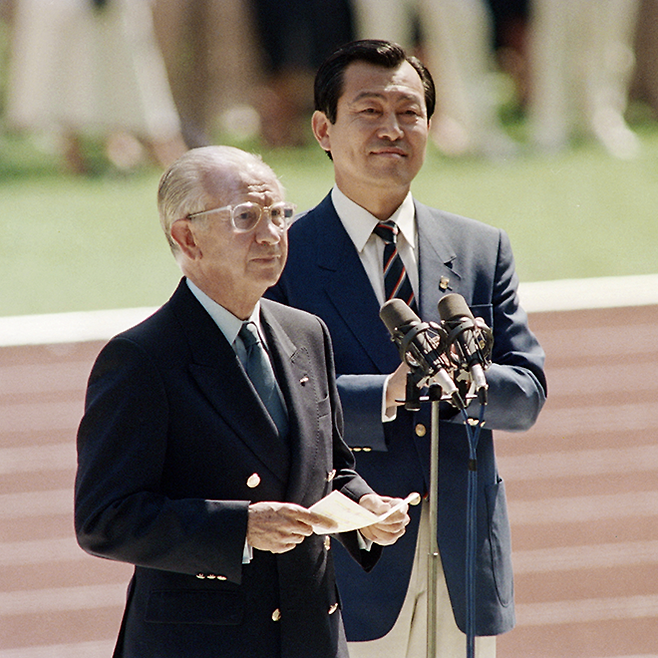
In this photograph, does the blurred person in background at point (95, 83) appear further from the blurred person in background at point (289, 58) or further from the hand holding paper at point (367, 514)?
the hand holding paper at point (367, 514)

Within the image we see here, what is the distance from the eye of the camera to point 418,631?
2.52m

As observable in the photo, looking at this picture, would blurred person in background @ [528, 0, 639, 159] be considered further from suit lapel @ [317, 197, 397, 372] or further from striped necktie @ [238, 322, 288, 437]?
striped necktie @ [238, 322, 288, 437]

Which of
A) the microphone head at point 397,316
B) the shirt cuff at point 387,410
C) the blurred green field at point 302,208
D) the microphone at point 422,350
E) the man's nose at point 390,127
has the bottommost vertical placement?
the shirt cuff at point 387,410

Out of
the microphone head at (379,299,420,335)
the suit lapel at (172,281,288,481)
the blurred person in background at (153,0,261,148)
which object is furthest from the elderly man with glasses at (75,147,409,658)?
the blurred person in background at (153,0,261,148)

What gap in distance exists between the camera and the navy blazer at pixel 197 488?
184cm

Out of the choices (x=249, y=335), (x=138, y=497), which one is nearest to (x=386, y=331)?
(x=249, y=335)

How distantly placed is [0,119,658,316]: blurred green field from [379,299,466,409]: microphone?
25.0ft

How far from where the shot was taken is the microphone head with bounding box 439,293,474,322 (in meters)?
1.97

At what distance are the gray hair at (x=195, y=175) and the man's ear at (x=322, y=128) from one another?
0.68m

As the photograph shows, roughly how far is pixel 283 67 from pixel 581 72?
3072 mm

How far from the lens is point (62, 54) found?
10242 millimetres

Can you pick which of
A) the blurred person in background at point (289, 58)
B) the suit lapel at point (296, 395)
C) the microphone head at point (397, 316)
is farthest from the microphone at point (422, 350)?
the blurred person in background at point (289, 58)

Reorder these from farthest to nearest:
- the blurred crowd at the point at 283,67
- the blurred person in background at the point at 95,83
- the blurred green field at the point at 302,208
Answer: the blurred crowd at the point at 283,67
the blurred person in background at the point at 95,83
the blurred green field at the point at 302,208

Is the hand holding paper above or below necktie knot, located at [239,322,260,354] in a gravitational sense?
below
